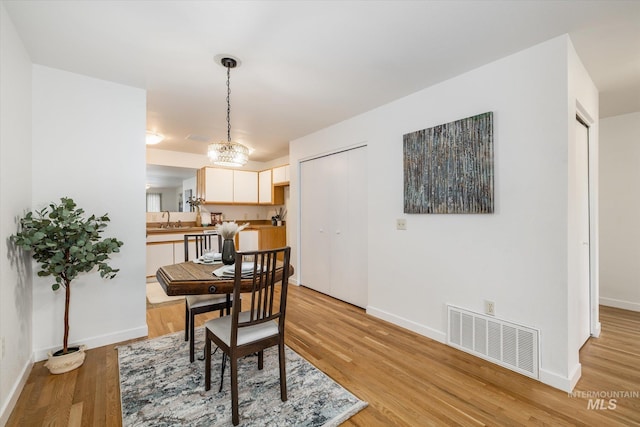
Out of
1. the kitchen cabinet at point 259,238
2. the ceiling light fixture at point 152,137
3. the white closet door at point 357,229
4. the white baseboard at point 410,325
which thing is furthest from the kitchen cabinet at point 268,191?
the white baseboard at point 410,325

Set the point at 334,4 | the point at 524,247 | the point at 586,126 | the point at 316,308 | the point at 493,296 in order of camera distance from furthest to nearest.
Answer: the point at 316,308
the point at 586,126
the point at 493,296
the point at 524,247
the point at 334,4

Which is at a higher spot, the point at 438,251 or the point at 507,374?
the point at 438,251

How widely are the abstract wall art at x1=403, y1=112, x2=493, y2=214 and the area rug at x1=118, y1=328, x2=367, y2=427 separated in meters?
1.72

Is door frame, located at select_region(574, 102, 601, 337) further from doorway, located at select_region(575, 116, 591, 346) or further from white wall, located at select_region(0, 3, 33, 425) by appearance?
white wall, located at select_region(0, 3, 33, 425)

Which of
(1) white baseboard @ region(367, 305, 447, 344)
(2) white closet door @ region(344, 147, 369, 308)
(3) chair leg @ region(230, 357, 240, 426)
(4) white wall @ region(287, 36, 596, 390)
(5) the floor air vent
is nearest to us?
(3) chair leg @ region(230, 357, 240, 426)

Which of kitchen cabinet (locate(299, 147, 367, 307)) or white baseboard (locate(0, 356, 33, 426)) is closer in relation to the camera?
white baseboard (locate(0, 356, 33, 426))

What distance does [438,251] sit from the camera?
2.66 metres

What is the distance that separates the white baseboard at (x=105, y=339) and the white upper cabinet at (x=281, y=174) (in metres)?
3.35

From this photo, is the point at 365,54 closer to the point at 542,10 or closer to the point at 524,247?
the point at 542,10

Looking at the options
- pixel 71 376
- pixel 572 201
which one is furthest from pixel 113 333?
pixel 572 201

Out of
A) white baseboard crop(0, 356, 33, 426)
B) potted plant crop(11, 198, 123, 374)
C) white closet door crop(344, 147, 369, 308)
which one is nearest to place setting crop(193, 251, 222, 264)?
potted plant crop(11, 198, 123, 374)

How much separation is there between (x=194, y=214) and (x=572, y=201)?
5.69 meters

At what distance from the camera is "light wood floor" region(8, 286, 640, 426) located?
1.65 meters

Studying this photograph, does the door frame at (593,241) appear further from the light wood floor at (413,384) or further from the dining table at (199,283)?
the dining table at (199,283)
